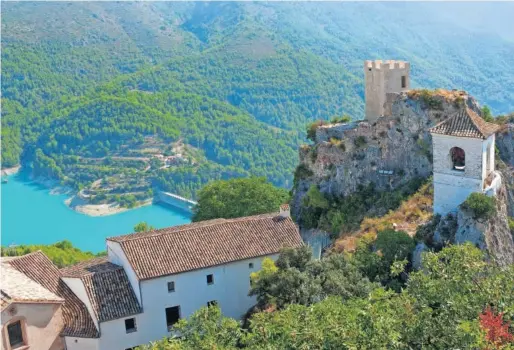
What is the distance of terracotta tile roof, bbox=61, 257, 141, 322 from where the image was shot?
89.0 ft

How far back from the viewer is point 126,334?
2736 centimetres

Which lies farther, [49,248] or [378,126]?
[49,248]

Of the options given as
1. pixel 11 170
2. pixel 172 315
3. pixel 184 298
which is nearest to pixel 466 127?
pixel 184 298

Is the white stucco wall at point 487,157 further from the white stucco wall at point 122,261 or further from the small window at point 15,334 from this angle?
the small window at point 15,334

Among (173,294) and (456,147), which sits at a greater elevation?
(456,147)

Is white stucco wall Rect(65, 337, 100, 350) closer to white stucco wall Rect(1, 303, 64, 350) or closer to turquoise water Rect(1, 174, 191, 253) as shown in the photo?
white stucco wall Rect(1, 303, 64, 350)

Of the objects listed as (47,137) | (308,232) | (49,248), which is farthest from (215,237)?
(47,137)

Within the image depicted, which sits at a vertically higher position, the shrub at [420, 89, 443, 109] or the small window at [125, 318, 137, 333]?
the shrub at [420, 89, 443, 109]

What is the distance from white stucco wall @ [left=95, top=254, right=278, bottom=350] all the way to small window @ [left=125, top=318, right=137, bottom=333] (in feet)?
0.42

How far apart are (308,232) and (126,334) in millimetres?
11693

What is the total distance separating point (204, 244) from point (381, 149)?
10.8 metres

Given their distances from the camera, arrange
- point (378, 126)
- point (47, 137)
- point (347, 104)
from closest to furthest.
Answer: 1. point (378, 126)
2. point (47, 137)
3. point (347, 104)

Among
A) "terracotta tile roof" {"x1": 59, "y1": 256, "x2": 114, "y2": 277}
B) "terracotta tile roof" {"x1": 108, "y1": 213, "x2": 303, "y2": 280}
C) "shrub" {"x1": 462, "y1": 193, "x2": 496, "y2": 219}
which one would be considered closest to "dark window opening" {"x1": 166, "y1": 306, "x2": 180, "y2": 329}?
"terracotta tile roof" {"x1": 108, "y1": 213, "x2": 303, "y2": 280}

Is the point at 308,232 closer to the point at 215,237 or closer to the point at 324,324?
the point at 215,237
